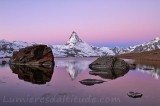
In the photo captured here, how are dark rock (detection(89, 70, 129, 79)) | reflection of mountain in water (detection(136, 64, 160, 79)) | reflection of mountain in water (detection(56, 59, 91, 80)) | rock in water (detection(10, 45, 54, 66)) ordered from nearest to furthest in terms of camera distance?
dark rock (detection(89, 70, 129, 79)), reflection of mountain in water (detection(136, 64, 160, 79)), reflection of mountain in water (detection(56, 59, 91, 80)), rock in water (detection(10, 45, 54, 66))

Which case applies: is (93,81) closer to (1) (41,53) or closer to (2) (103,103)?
(2) (103,103)

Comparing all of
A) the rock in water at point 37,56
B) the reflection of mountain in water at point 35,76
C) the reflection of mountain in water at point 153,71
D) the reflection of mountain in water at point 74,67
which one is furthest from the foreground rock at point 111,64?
the rock in water at point 37,56

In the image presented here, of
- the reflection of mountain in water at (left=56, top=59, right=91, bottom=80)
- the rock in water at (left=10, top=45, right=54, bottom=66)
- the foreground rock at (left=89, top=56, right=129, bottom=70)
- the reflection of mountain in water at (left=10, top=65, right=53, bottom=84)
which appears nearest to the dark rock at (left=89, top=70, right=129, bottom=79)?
the reflection of mountain in water at (left=56, top=59, right=91, bottom=80)

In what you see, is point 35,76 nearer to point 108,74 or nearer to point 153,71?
point 108,74

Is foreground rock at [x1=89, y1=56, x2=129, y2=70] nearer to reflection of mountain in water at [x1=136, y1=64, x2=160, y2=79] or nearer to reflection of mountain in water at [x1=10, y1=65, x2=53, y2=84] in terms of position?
reflection of mountain in water at [x1=136, y1=64, x2=160, y2=79]

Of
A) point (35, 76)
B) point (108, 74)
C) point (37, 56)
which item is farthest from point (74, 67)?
point (35, 76)

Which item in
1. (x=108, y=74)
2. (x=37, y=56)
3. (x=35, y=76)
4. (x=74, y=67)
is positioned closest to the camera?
(x=35, y=76)

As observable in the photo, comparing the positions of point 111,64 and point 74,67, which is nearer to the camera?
point 111,64

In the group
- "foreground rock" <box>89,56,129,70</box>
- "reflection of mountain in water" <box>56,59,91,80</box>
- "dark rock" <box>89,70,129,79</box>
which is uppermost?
"foreground rock" <box>89,56,129,70</box>

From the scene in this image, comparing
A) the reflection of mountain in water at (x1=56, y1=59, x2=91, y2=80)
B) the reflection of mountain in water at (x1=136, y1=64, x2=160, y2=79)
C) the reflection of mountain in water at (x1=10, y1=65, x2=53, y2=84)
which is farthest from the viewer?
the reflection of mountain in water at (x1=56, y1=59, x2=91, y2=80)

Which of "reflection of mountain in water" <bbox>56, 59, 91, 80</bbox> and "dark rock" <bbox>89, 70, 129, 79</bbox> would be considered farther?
"reflection of mountain in water" <bbox>56, 59, 91, 80</bbox>

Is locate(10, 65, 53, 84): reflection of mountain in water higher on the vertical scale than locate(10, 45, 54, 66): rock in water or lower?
lower

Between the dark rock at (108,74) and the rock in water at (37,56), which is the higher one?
the rock in water at (37,56)

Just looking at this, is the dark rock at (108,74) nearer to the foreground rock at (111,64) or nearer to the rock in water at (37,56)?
the foreground rock at (111,64)
